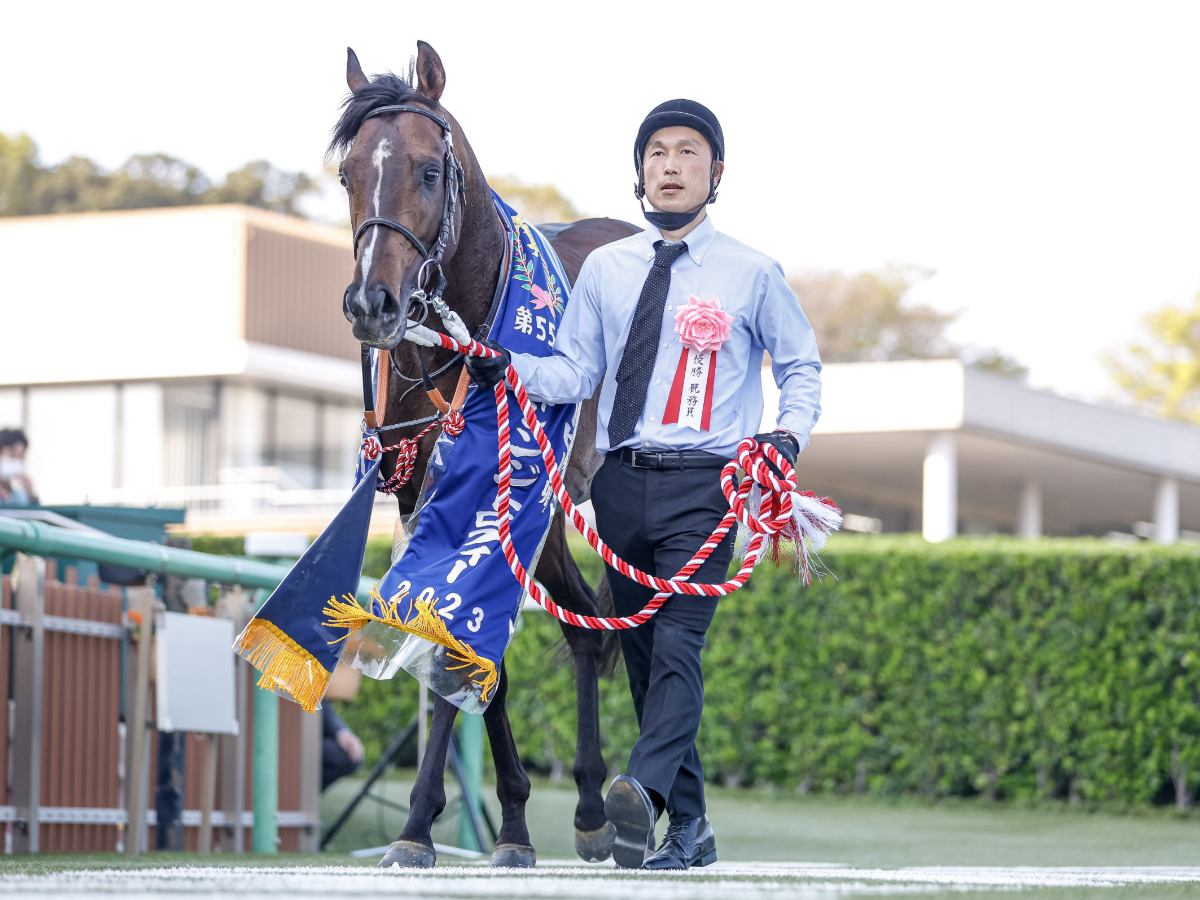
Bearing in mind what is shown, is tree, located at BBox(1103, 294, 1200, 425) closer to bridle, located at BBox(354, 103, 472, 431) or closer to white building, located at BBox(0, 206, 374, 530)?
white building, located at BBox(0, 206, 374, 530)

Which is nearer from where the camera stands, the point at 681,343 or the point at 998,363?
the point at 681,343

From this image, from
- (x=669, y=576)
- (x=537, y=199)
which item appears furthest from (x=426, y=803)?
(x=537, y=199)

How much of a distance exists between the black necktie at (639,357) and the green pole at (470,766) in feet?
12.0

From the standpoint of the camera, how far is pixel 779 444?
4.05 m

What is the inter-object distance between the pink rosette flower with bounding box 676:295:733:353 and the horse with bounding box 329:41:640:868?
0.68 metres

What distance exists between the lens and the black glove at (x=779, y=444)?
404 centimetres

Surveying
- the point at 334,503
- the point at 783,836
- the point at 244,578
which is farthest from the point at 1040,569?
the point at 334,503

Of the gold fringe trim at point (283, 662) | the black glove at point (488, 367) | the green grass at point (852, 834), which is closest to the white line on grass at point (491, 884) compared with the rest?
the green grass at point (852, 834)

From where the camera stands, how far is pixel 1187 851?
750 cm

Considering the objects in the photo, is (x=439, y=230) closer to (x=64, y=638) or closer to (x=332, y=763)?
(x=64, y=638)

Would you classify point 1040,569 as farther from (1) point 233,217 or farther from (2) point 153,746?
(1) point 233,217

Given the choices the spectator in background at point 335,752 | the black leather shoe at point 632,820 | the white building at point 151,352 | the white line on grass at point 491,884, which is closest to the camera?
the white line on grass at point 491,884

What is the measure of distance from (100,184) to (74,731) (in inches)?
1588

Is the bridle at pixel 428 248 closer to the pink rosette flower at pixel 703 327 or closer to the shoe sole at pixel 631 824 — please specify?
the pink rosette flower at pixel 703 327
